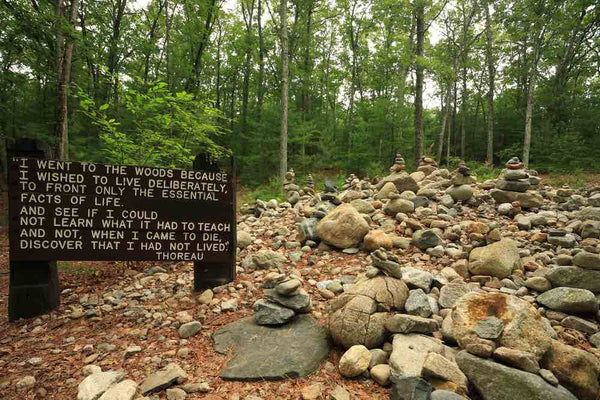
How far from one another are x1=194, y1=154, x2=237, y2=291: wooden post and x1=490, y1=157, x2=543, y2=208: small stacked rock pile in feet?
21.8

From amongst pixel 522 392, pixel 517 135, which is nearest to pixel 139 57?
pixel 522 392

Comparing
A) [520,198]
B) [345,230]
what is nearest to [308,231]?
[345,230]

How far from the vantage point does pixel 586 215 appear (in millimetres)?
6008

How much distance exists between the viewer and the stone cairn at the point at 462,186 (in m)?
7.23

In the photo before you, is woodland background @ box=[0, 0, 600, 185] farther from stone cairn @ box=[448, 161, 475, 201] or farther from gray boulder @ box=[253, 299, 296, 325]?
gray boulder @ box=[253, 299, 296, 325]

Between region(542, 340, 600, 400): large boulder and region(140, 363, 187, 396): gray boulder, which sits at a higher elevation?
region(542, 340, 600, 400): large boulder

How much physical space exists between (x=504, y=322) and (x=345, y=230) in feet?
9.63

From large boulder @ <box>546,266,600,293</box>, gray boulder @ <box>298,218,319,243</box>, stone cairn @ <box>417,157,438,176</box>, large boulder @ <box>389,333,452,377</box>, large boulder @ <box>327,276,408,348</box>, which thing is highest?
stone cairn @ <box>417,157,438,176</box>

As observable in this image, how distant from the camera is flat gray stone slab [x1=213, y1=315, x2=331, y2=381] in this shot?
271 cm

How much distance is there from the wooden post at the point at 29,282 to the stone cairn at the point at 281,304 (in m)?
2.85

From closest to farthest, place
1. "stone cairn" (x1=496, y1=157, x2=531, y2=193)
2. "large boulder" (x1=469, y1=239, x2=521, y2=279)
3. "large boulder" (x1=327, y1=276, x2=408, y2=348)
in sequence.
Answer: "large boulder" (x1=327, y1=276, x2=408, y2=348), "large boulder" (x1=469, y1=239, x2=521, y2=279), "stone cairn" (x1=496, y1=157, x2=531, y2=193)

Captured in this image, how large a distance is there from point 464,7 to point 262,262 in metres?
27.6

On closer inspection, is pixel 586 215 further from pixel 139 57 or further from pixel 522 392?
pixel 139 57

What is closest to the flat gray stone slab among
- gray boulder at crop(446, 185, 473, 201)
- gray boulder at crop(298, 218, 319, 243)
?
gray boulder at crop(298, 218, 319, 243)
